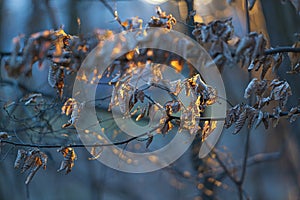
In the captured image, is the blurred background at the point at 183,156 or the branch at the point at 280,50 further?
the blurred background at the point at 183,156

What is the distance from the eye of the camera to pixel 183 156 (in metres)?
2.67

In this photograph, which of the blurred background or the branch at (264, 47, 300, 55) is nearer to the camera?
the branch at (264, 47, 300, 55)

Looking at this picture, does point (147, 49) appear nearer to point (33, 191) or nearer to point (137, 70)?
point (137, 70)

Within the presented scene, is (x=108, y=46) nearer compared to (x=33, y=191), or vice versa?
(x=108, y=46)

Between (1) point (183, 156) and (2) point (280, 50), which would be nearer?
(2) point (280, 50)

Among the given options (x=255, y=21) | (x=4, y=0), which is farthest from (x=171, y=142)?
(x=4, y=0)

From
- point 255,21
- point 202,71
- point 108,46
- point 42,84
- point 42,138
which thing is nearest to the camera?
point 108,46

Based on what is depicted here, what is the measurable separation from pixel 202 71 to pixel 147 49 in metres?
0.21

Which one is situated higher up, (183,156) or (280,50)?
(280,50)

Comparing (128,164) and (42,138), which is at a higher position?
(42,138)

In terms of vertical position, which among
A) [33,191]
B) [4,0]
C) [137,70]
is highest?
[4,0]

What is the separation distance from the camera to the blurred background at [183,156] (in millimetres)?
2256

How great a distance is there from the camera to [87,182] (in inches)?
120

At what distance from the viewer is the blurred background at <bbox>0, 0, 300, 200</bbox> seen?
2.26m
